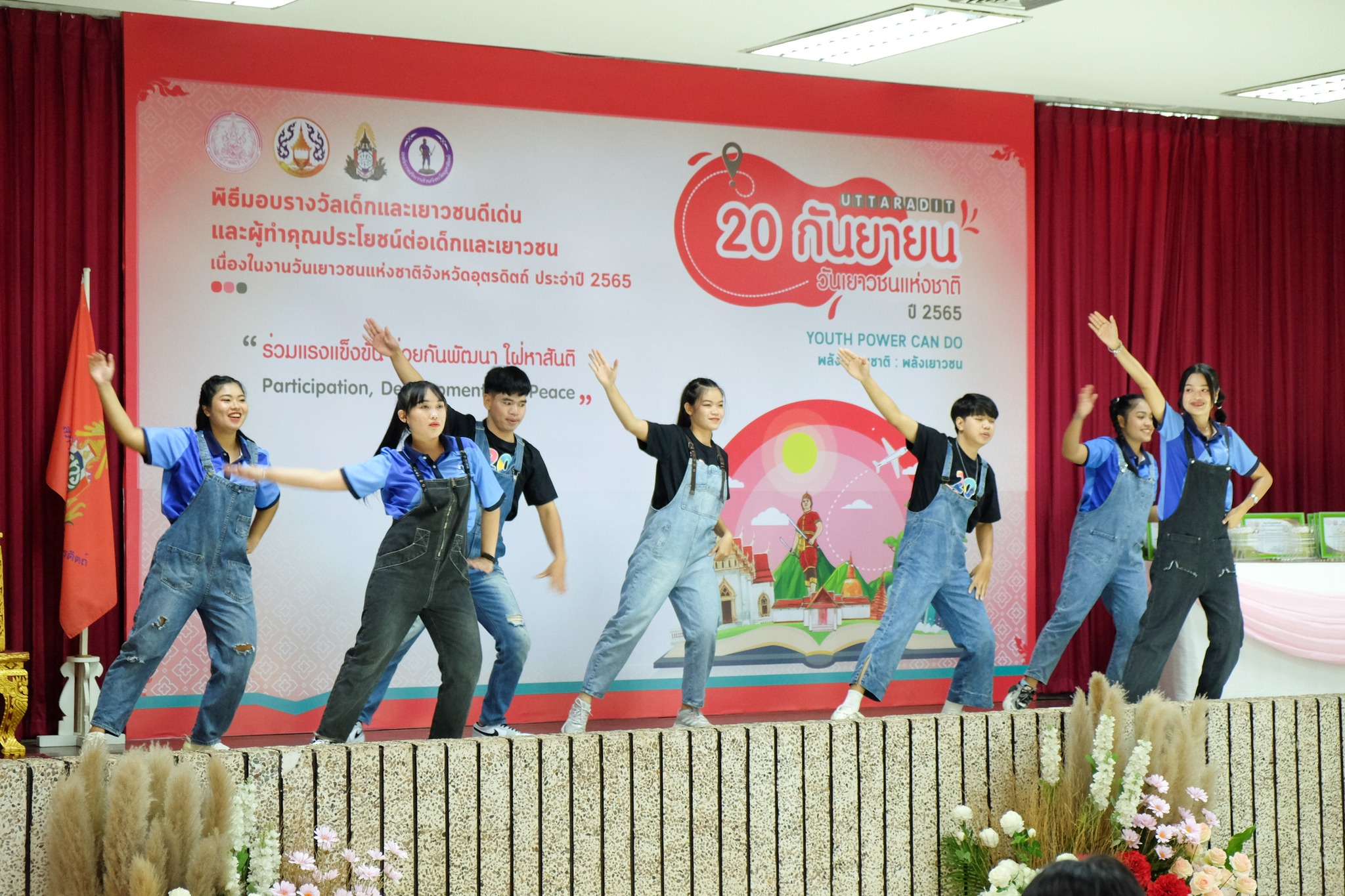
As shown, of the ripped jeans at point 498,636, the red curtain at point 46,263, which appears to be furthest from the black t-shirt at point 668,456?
the red curtain at point 46,263

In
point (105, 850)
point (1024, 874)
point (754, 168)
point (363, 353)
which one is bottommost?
point (1024, 874)

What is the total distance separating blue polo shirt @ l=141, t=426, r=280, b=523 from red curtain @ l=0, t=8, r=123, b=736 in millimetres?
1132

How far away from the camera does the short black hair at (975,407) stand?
6543 mm

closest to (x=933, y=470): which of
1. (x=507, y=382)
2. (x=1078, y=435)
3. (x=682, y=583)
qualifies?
(x=1078, y=435)

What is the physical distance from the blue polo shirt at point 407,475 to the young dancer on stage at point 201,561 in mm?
769

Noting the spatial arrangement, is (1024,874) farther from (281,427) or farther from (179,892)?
(281,427)

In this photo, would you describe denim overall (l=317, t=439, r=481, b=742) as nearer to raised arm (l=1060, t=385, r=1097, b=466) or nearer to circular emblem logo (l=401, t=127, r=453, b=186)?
circular emblem logo (l=401, t=127, r=453, b=186)

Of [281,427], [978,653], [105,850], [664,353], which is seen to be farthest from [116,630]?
[978,653]

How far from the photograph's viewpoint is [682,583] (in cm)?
624

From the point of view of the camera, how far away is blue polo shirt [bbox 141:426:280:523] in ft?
17.7

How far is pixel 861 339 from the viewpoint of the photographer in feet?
25.5

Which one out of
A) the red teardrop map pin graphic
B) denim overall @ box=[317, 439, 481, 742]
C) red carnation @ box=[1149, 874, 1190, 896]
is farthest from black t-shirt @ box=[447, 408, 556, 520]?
red carnation @ box=[1149, 874, 1190, 896]

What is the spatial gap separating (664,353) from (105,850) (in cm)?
449

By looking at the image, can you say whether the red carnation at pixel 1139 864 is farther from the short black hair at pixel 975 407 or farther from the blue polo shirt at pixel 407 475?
the short black hair at pixel 975 407
